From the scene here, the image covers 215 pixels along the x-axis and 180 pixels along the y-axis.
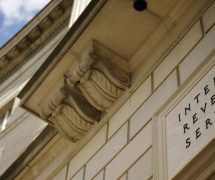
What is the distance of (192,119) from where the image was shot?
527 cm

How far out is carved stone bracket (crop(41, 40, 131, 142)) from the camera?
7.18m

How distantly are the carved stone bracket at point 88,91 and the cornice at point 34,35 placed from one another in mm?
10154

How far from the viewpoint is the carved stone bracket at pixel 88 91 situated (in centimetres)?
718

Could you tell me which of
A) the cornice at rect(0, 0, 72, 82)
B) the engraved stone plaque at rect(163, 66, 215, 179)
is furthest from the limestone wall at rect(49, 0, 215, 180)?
the cornice at rect(0, 0, 72, 82)

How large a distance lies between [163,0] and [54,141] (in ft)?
8.61

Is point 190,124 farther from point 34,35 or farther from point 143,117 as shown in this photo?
point 34,35

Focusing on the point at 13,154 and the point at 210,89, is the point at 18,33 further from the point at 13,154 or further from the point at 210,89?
the point at 210,89

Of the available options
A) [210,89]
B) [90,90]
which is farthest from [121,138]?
[210,89]

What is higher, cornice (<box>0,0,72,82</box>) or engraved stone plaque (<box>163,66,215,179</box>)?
cornice (<box>0,0,72,82</box>)

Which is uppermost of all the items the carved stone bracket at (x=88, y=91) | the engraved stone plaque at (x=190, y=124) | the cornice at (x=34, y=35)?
the cornice at (x=34, y=35)

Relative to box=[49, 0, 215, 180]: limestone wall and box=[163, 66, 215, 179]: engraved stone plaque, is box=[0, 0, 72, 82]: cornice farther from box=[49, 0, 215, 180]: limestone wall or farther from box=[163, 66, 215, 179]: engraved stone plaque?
box=[163, 66, 215, 179]: engraved stone plaque

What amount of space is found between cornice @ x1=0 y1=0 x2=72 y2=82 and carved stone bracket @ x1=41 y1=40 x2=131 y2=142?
10154 mm

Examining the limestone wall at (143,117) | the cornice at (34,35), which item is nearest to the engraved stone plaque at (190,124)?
the limestone wall at (143,117)

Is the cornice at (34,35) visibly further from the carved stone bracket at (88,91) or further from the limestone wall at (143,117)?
the limestone wall at (143,117)
